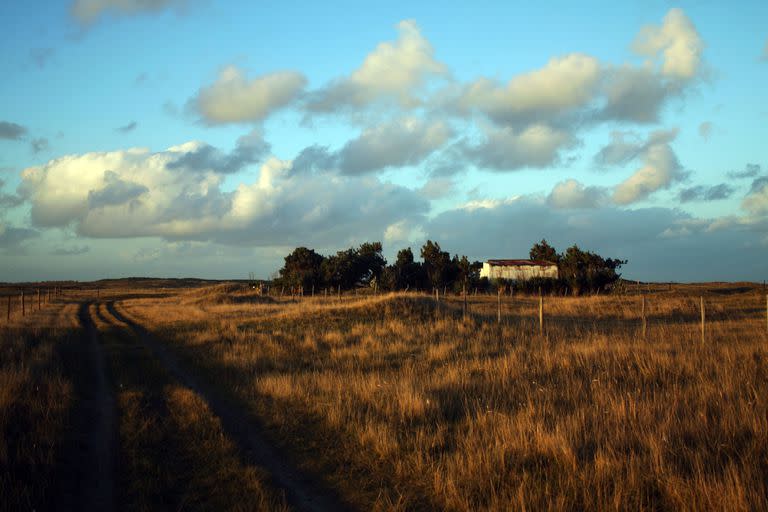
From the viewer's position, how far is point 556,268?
6347 cm

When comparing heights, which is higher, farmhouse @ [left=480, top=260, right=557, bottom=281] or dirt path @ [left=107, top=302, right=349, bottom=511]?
farmhouse @ [left=480, top=260, right=557, bottom=281]

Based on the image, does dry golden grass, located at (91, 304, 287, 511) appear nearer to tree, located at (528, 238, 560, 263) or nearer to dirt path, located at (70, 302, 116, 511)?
dirt path, located at (70, 302, 116, 511)

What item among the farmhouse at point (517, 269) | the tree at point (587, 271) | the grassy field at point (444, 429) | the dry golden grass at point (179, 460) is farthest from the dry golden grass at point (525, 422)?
the farmhouse at point (517, 269)

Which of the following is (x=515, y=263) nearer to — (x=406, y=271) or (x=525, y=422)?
(x=406, y=271)

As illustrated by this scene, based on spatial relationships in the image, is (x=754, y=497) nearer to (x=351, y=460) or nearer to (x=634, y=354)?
(x=351, y=460)

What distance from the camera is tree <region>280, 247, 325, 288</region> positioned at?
63.8 metres

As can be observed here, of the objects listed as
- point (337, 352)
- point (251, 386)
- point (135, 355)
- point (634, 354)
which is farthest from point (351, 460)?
point (135, 355)

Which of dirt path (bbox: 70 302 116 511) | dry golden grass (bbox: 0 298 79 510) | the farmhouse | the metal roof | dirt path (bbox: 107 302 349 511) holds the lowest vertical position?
dirt path (bbox: 107 302 349 511)

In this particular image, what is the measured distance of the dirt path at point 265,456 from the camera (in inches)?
209

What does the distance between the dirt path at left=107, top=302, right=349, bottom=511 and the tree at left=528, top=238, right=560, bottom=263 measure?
67.3 m

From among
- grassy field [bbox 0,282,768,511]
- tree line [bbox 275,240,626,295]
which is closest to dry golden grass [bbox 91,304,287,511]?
grassy field [bbox 0,282,768,511]

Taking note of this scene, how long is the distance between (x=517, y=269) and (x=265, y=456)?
62154 millimetres

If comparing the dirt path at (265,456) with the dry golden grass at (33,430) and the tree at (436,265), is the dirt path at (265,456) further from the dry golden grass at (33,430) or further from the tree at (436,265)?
the tree at (436,265)

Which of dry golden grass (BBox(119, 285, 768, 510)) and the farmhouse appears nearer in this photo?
dry golden grass (BBox(119, 285, 768, 510))
